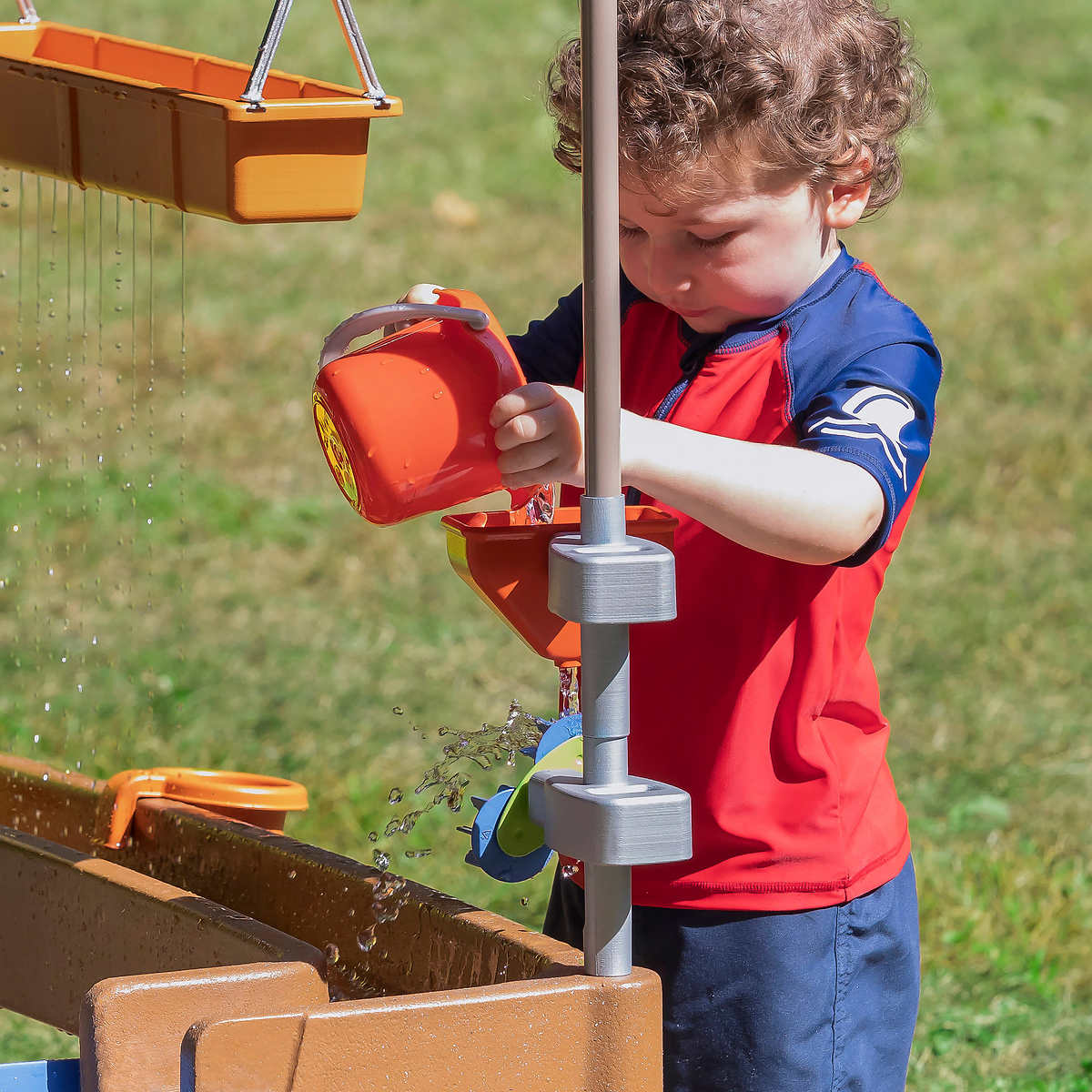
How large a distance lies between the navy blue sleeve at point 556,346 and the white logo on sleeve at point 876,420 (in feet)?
1.40

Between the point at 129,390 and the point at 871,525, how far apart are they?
4.16m

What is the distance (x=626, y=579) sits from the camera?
121cm

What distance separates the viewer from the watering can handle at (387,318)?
136cm

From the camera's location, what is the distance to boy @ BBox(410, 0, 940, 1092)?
59.0 inches

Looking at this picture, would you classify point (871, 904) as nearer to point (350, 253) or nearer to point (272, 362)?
point (272, 362)

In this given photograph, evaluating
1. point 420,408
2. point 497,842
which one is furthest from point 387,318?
point 497,842

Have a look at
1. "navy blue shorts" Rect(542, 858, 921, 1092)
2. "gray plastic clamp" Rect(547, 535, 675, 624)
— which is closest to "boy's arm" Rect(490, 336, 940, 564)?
"gray plastic clamp" Rect(547, 535, 675, 624)

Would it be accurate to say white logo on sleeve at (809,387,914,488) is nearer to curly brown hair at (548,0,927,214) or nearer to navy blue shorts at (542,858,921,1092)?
curly brown hair at (548,0,927,214)

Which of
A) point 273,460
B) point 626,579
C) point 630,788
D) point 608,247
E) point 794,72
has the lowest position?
point 273,460

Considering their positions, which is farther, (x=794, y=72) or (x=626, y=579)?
(x=794, y=72)

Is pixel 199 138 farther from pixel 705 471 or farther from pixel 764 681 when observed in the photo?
pixel 764 681

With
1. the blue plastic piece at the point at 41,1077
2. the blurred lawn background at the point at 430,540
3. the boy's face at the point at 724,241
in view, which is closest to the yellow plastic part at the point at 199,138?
the blurred lawn background at the point at 430,540

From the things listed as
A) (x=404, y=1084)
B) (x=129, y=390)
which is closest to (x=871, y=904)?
(x=404, y=1084)

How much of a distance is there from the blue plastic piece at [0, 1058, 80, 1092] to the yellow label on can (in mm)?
487
